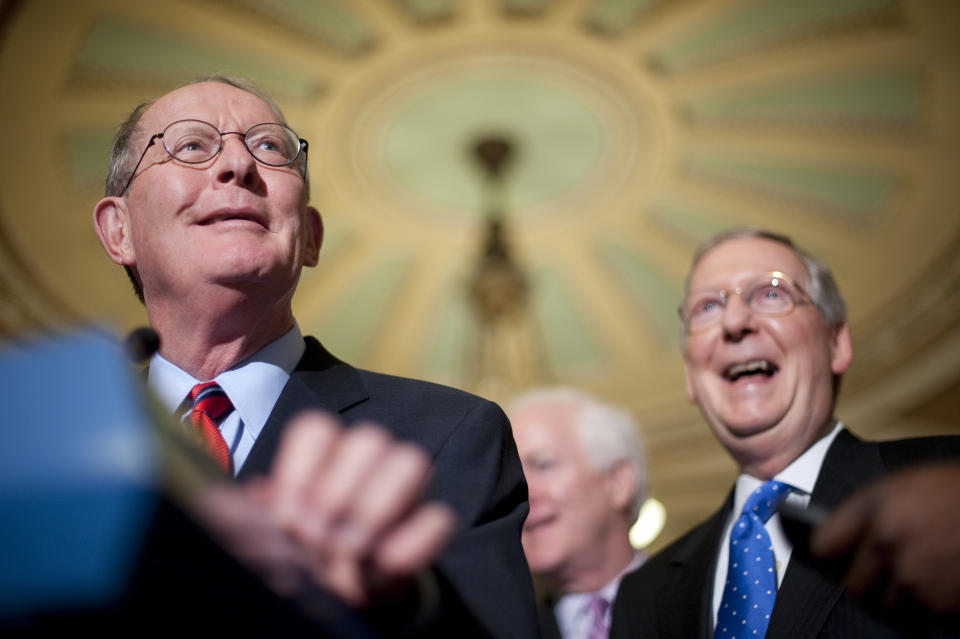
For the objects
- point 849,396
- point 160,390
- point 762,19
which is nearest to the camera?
point 160,390

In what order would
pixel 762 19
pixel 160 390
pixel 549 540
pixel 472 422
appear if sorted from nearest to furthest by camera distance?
pixel 472 422 → pixel 160 390 → pixel 549 540 → pixel 762 19

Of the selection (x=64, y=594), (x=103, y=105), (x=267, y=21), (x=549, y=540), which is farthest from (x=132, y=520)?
(x=103, y=105)

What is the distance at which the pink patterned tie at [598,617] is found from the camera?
2.87 metres

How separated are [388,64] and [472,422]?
5459 mm

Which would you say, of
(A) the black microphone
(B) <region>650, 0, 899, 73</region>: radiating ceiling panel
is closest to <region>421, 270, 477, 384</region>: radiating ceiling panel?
(B) <region>650, 0, 899, 73</region>: radiating ceiling panel

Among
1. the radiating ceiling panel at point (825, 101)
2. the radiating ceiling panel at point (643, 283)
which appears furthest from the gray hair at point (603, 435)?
the radiating ceiling panel at point (643, 283)

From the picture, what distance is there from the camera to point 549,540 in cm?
315

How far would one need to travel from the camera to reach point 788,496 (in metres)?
2.21

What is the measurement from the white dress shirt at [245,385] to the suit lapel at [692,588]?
113 cm

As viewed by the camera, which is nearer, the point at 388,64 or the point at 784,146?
the point at 388,64

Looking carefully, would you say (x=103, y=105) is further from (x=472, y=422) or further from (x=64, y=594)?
(x=64, y=594)

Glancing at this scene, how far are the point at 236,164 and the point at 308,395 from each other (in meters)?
0.47

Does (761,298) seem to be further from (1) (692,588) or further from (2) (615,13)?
(2) (615,13)

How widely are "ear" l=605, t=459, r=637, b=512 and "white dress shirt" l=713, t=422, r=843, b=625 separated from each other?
0.93m
